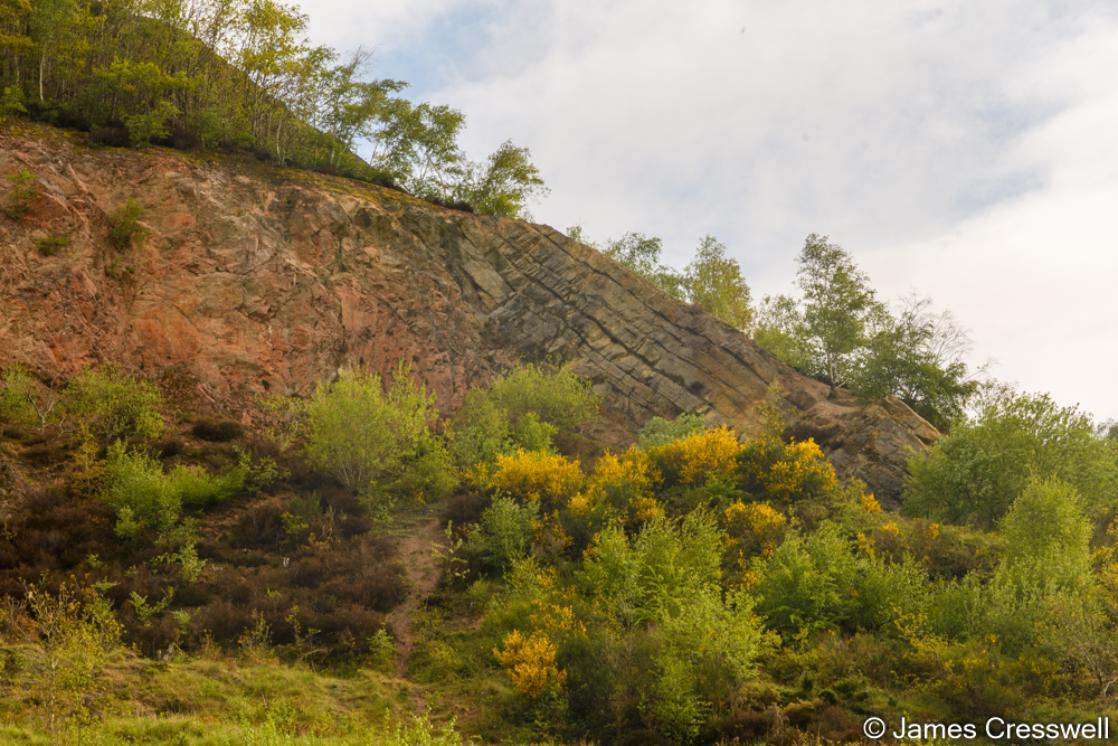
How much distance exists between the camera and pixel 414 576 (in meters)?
20.5

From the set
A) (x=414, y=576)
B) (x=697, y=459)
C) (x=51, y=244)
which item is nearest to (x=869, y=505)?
(x=697, y=459)

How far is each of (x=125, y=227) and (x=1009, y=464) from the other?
34.2 meters

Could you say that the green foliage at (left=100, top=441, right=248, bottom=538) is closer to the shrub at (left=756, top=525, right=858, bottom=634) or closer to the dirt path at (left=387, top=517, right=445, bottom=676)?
the dirt path at (left=387, top=517, right=445, bottom=676)

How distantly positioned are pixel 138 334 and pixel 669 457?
19.5 m

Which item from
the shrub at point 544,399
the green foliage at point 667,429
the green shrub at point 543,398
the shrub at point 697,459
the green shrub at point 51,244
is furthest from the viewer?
the green shrub at point 543,398

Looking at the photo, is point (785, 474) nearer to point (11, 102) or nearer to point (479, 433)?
point (479, 433)

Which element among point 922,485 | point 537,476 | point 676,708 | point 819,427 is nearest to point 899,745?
point 676,708

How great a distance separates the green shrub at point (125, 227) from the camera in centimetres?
2664

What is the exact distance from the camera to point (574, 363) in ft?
126

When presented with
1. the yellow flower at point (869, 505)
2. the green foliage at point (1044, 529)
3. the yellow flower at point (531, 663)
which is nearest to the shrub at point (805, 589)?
the green foliage at point (1044, 529)

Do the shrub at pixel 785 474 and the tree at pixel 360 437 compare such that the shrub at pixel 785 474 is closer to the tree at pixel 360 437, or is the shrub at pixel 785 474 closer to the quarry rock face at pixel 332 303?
the quarry rock face at pixel 332 303

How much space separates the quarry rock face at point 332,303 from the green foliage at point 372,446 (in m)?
4.18

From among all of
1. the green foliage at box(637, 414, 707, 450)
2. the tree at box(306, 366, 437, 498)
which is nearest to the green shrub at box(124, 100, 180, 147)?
the tree at box(306, 366, 437, 498)

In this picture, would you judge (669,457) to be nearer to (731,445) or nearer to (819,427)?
(731,445)
